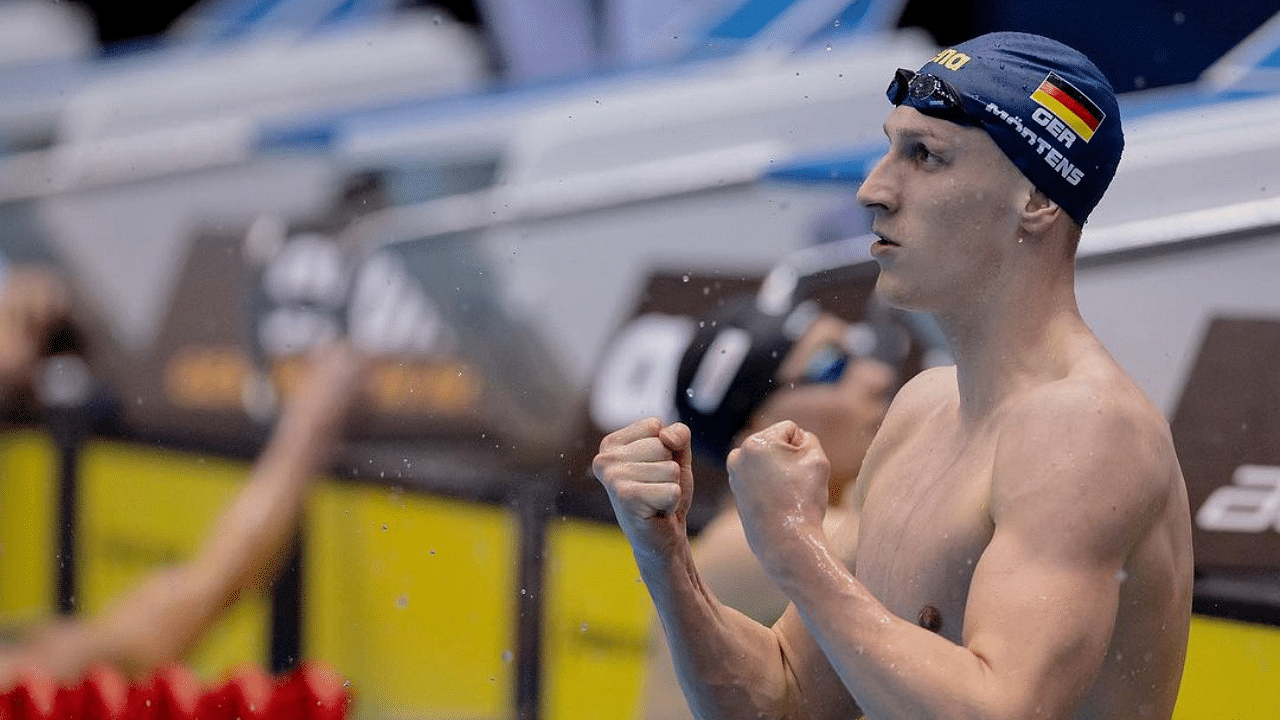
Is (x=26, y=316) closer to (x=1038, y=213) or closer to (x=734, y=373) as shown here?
(x=734, y=373)

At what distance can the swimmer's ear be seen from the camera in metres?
1.70

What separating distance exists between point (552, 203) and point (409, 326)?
0.59 meters

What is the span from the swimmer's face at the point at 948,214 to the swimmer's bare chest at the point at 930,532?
167 millimetres

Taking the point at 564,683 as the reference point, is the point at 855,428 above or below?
above

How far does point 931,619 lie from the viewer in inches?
66.5

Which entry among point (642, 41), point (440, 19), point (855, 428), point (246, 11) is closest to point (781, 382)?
point (855, 428)

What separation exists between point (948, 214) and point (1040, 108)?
14cm

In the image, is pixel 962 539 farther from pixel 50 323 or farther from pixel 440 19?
pixel 50 323

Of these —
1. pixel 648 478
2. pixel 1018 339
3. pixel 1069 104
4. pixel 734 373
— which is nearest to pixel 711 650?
pixel 648 478

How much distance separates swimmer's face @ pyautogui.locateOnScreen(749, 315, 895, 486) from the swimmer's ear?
4.18ft

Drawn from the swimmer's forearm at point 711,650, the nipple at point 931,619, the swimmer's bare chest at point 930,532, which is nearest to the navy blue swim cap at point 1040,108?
A: the swimmer's bare chest at point 930,532

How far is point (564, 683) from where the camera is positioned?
12.3 feet

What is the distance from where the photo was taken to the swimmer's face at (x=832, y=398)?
118 inches

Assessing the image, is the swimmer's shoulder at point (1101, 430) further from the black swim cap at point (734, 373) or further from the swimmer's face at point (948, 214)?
the black swim cap at point (734, 373)
